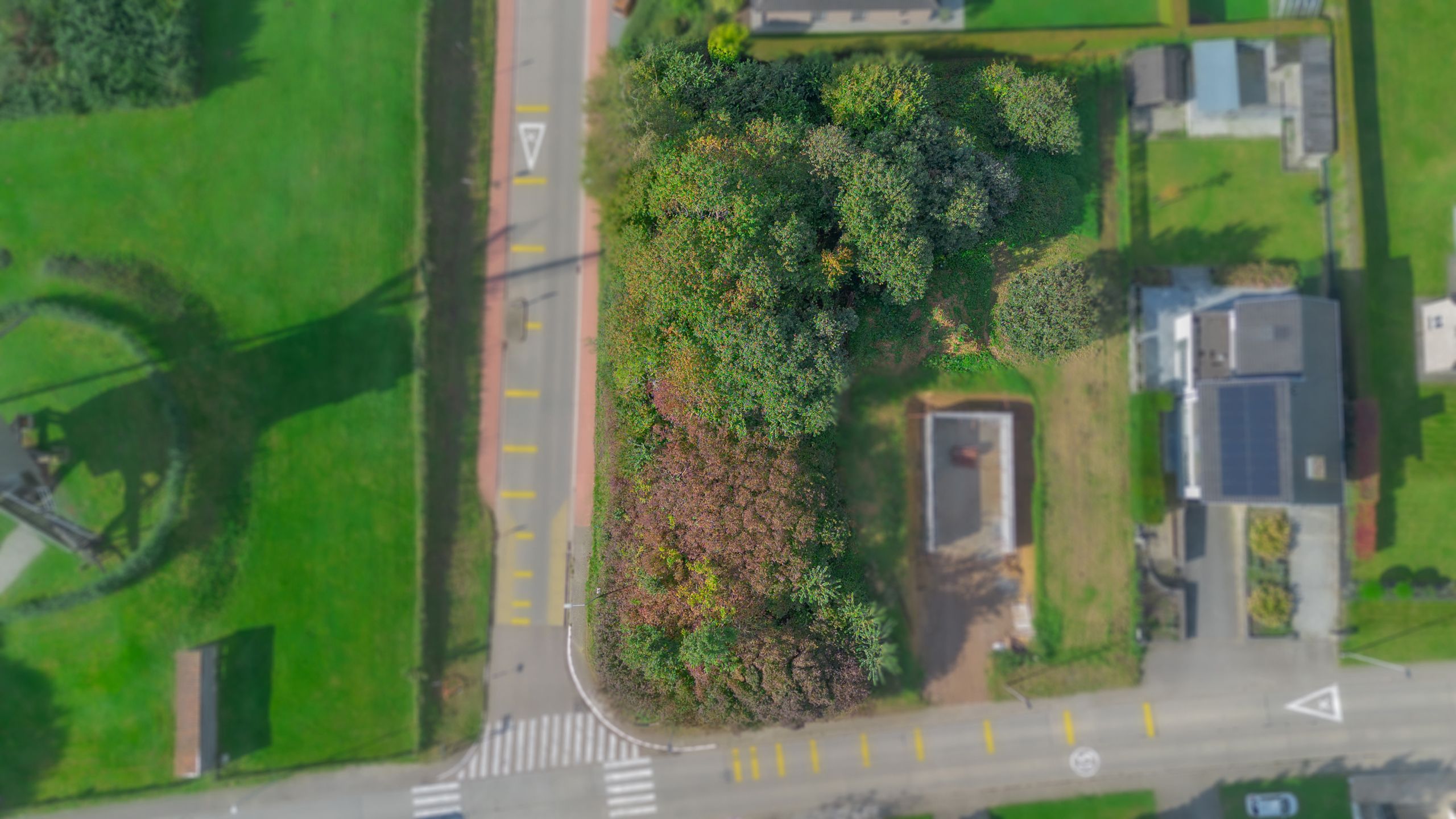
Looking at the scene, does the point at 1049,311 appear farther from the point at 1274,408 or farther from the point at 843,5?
the point at 843,5

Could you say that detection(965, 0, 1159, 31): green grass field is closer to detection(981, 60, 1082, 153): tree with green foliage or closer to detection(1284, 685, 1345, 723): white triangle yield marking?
detection(981, 60, 1082, 153): tree with green foliage

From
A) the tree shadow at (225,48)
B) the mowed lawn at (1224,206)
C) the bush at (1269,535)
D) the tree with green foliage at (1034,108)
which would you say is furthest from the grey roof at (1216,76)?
the tree shadow at (225,48)

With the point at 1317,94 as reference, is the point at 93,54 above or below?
above

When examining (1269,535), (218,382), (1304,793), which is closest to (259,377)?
(218,382)

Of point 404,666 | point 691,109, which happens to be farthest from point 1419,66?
point 404,666

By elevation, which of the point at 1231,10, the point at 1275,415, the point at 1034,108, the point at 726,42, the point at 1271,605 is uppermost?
the point at 1231,10

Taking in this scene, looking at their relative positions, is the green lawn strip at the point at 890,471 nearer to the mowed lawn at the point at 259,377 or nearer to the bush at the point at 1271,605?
the bush at the point at 1271,605

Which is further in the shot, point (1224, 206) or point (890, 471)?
point (1224, 206)
